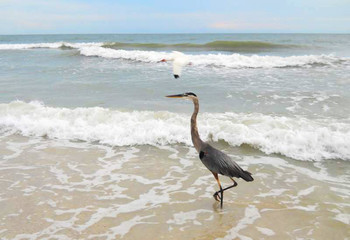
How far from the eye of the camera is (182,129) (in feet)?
22.8

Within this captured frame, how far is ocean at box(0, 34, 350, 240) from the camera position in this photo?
388 cm

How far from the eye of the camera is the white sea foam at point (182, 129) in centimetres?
612

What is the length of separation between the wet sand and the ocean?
16 mm

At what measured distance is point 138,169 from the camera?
545 cm

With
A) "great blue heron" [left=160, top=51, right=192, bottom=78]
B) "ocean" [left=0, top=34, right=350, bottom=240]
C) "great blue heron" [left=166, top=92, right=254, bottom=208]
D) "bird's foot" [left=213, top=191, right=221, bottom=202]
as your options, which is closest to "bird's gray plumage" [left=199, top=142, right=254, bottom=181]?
"great blue heron" [left=166, top=92, right=254, bottom=208]

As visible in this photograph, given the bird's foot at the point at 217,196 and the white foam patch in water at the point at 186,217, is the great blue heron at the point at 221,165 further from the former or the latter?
the white foam patch in water at the point at 186,217

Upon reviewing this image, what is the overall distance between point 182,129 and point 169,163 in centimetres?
140

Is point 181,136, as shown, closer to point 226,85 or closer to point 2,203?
point 2,203

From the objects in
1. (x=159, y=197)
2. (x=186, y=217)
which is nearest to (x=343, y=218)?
(x=186, y=217)

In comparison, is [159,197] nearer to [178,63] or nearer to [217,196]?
[217,196]

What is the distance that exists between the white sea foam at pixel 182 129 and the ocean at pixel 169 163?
0.08 ft

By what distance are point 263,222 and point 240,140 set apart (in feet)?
8.88

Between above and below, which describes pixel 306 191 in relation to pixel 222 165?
below

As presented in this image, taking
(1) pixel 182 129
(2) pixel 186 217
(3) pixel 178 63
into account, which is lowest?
(2) pixel 186 217
